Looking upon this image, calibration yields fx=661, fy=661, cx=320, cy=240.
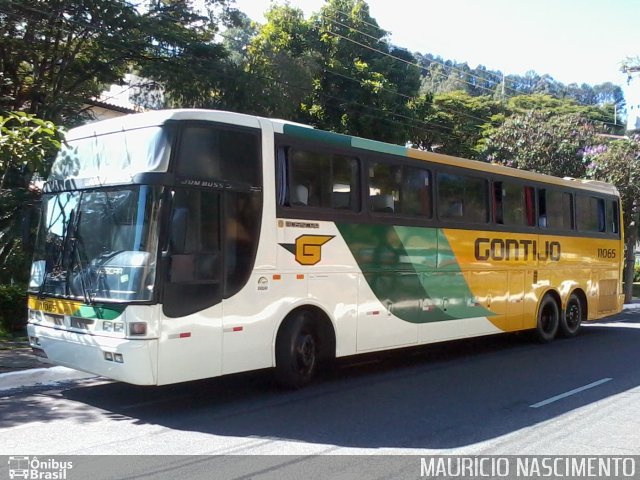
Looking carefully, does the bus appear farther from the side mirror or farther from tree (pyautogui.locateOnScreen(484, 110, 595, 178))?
tree (pyautogui.locateOnScreen(484, 110, 595, 178))

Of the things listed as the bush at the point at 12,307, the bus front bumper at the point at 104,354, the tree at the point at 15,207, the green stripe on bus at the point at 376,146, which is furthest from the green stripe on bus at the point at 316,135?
the bush at the point at 12,307

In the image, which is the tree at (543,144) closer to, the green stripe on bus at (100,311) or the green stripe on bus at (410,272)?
the green stripe on bus at (410,272)

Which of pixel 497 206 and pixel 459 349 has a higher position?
pixel 497 206

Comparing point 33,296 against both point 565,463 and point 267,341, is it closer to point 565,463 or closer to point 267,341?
point 267,341

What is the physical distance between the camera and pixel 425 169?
35.5ft

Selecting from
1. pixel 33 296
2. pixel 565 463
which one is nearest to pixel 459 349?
pixel 565 463

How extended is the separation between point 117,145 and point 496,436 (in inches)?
206

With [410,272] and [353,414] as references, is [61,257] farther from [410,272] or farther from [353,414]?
[410,272]

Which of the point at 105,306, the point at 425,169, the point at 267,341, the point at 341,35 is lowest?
the point at 267,341

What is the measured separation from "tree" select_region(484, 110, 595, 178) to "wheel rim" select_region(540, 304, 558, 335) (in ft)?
32.9

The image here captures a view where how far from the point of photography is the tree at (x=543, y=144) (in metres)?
23.2

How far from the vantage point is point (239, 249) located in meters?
7.78

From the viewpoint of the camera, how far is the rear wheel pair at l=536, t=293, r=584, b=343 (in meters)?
14.0

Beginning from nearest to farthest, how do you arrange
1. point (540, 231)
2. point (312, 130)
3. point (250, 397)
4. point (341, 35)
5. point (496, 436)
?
point (496, 436) → point (250, 397) → point (312, 130) → point (540, 231) → point (341, 35)
